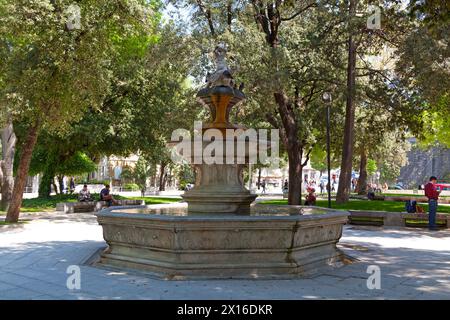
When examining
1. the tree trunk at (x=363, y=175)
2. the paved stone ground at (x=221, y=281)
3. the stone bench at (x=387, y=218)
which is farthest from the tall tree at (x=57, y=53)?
the tree trunk at (x=363, y=175)

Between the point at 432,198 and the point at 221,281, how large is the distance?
980 cm

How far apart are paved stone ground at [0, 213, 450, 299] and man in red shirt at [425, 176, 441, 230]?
9.80 feet

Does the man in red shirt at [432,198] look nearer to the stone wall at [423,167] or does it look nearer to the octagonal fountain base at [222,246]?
the octagonal fountain base at [222,246]

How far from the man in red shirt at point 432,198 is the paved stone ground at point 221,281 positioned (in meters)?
2.99

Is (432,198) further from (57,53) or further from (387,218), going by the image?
(57,53)

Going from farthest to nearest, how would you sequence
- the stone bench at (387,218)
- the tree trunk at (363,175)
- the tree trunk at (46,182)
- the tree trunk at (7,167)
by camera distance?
the tree trunk at (363,175) < the tree trunk at (46,182) < the tree trunk at (7,167) < the stone bench at (387,218)

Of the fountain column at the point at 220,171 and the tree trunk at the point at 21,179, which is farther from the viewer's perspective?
the tree trunk at the point at 21,179

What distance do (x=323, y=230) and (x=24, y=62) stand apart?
11054 mm

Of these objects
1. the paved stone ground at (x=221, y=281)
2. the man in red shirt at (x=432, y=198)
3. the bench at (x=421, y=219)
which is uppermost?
the man in red shirt at (x=432, y=198)

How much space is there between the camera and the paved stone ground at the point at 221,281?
19.9 feet

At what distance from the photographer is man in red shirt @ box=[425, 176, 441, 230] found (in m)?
14.1

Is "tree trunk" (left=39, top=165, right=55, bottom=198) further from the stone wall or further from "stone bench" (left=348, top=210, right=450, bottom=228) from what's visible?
the stone wall

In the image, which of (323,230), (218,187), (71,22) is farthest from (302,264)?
(71,22)

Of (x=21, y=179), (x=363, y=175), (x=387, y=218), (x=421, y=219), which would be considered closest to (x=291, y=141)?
(x=387, y=218)
